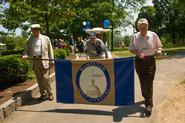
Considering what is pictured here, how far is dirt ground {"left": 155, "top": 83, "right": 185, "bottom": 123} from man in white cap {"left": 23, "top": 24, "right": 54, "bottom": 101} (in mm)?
2850

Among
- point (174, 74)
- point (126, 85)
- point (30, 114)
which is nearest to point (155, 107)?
point (126, 85)

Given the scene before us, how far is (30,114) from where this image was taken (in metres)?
9.56

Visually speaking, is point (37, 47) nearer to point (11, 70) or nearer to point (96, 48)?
point (96, 48)

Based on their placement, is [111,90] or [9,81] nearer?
[111,90]

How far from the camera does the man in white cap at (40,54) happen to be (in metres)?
10.7

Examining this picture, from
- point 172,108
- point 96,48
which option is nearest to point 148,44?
point 172,108

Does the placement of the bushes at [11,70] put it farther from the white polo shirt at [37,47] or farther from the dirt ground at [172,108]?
the dirt ground at [172,108]

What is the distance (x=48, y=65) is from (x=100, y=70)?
189 cm

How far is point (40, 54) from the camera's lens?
1072cm

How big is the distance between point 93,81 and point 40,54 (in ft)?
5.98

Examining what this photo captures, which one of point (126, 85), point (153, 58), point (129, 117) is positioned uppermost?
point (153, 58)

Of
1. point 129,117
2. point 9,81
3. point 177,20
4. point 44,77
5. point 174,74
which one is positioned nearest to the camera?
point 129,117

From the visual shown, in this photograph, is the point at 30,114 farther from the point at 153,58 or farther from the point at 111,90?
the point at 153,58

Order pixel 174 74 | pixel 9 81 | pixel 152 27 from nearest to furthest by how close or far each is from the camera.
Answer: pixel 9 81 → pixel 174 74 → pixel 152 27
